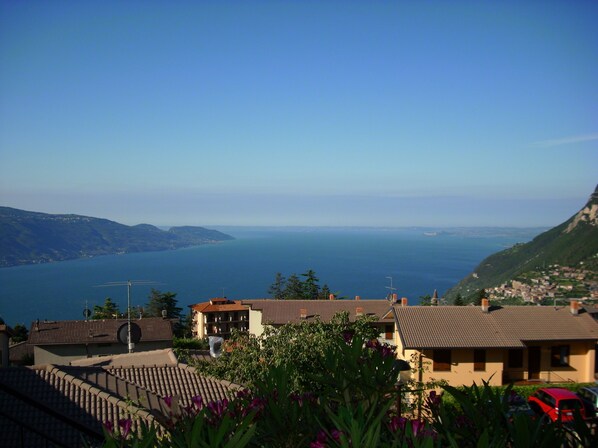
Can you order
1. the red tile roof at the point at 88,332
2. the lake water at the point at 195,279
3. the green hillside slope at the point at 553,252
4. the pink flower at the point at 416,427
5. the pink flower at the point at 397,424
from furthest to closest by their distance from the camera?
1. the lake water at the point at 195,279
2. the green hillside slope at the point at 553,252
3. the red tile roof at the point at 88,332
4. the pink flower at the point at 397,424
5. the pink flower at the point at 416,427

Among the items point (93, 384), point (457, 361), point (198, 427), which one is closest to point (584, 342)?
point (457, 361)

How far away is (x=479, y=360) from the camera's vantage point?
19.8 m

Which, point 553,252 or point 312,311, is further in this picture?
point 553,252

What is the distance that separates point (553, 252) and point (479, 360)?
198 feet

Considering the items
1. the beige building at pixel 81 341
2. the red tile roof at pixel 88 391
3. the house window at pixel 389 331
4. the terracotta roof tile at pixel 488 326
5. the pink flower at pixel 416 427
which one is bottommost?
the beige building at pixel 81 341

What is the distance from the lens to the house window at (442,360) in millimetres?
19703

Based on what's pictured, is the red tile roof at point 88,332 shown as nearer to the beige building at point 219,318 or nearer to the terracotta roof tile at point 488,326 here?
the beige building at point 219,318


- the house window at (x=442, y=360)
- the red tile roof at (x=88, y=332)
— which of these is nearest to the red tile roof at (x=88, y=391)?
the house window at (x=442, y=360)

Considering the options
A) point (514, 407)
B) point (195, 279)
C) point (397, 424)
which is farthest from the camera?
point (195, 279)

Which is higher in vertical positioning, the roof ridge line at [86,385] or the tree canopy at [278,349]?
the tree canopy at [278,349]

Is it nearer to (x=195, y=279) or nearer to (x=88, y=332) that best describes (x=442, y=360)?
(x=88, y=332)

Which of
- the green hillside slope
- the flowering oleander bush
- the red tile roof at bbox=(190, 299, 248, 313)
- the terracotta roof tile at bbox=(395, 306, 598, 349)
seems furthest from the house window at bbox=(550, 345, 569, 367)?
the green hillside slope

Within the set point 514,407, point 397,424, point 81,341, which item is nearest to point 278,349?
point 514,407

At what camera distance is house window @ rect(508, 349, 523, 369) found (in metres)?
20.5
